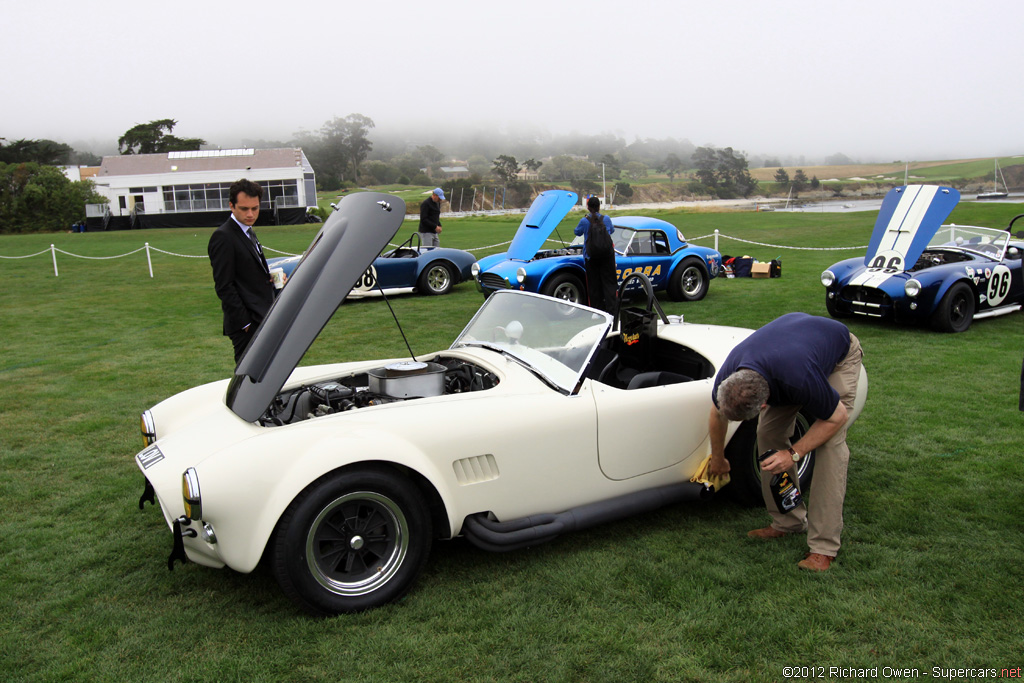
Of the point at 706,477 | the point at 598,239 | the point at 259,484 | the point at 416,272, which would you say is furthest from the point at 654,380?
the point at 416,272

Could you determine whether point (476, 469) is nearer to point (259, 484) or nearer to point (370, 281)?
point (259, 484)

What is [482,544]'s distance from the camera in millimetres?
3168

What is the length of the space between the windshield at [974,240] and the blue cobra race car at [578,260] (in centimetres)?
348

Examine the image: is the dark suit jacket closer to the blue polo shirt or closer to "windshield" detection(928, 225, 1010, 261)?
the blue polo shirt

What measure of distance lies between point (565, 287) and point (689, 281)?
247cm

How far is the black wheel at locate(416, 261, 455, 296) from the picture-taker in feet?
43.2

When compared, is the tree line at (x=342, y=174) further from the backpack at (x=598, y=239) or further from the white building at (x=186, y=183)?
the backpack at (x=598, y=239)

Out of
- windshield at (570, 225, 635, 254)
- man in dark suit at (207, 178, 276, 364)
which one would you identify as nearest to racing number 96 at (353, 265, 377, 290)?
windshield at (570, 225, 635, 254)

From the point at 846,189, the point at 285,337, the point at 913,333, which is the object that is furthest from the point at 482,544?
the point at 846,189

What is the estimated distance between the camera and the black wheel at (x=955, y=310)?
849cm

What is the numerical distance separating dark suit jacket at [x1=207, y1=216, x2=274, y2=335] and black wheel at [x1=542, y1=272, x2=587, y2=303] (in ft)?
20.2

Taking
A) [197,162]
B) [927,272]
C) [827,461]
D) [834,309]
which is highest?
[197,162]

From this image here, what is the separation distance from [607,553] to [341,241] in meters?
2.10

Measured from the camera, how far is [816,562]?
3.31 metres
